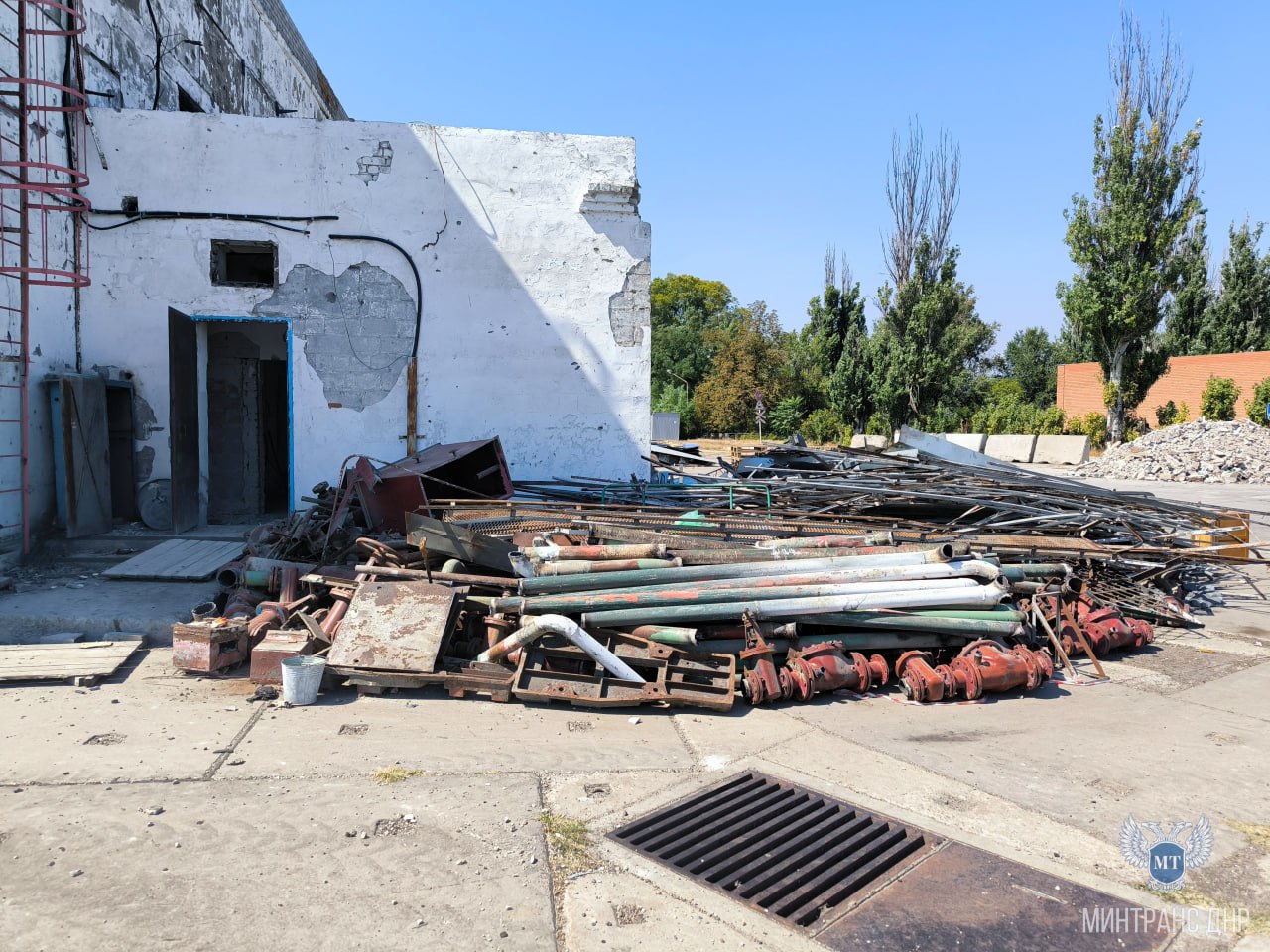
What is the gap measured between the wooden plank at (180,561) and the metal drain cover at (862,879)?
5564 millimetres

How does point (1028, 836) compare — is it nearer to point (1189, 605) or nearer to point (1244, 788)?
point (1244, 788)

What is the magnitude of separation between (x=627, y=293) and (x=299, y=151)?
4.33 m

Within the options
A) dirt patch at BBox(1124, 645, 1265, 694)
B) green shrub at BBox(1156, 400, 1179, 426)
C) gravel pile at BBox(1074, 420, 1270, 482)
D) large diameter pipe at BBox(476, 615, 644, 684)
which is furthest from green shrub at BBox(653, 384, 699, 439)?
large diameter pipe at BBox(476, 615, 644, 684)

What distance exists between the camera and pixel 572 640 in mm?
4781

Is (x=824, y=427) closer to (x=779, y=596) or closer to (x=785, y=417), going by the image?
(x=785, y=417)

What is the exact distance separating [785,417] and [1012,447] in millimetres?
10301

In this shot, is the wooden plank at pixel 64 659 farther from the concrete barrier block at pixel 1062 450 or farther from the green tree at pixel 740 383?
the green tree at pixel 740 383

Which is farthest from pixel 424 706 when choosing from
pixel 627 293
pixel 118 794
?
pixel 627 293

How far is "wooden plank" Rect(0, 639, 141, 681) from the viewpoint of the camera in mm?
5133

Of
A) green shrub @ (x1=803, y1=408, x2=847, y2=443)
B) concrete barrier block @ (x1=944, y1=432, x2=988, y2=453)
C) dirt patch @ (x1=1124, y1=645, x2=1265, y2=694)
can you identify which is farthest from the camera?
green shrub @ (x1=803, y1=408, x2=847, y2=443)

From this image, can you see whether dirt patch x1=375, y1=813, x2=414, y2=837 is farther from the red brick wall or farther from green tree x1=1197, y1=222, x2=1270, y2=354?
green tree x1=1197, y1=222, x2=1270, y2=354

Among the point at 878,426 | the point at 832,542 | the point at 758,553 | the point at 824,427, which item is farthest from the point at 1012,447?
the point at 758,553

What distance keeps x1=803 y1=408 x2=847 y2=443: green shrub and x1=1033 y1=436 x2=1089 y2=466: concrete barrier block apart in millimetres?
7574

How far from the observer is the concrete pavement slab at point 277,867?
8.52ft
